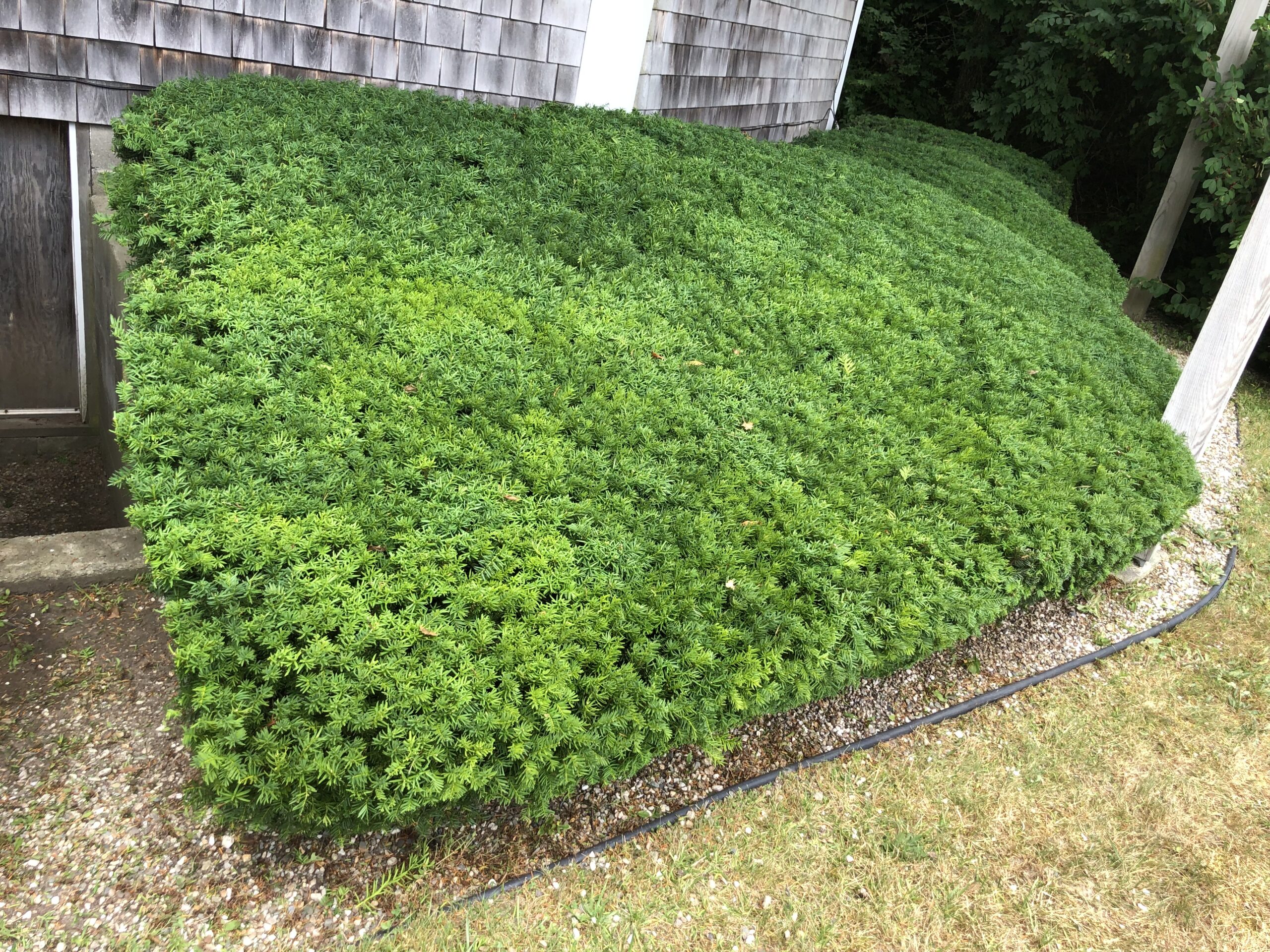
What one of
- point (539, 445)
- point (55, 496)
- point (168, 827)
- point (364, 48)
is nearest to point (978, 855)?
point (539, 445)

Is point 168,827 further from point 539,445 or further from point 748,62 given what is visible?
point 748,62

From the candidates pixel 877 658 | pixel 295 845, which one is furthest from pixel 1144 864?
pixel 295 845

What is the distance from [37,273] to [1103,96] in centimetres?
1105

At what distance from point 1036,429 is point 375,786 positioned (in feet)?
11.4

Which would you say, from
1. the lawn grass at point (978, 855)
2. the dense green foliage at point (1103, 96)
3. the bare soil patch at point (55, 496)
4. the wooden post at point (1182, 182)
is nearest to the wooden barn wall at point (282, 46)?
the bare soil patch at point (55, 496)

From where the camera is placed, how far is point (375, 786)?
208 centimetres

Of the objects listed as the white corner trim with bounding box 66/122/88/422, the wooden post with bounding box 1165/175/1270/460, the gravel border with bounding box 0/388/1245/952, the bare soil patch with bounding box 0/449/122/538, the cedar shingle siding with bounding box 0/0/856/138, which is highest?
the cedar shingle siding with bounding box 0/0/856/138

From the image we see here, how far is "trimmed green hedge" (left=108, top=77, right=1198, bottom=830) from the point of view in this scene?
2.22 meters

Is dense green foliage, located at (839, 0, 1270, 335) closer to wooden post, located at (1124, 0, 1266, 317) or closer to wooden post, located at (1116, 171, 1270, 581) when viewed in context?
wooden post, located at (1124, 0, 1266, 317)

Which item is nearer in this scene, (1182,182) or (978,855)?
(978,855)

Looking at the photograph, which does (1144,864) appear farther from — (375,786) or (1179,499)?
(375,786)

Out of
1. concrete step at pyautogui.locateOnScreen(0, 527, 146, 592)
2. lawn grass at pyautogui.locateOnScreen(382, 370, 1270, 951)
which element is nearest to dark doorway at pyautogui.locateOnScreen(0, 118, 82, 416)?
concrete step at pyautogui.locateOnScreen(0, 527, 146, 592)

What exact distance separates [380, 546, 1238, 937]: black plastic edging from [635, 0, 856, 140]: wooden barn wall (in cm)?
449

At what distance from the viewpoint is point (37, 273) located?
15.1 ft
